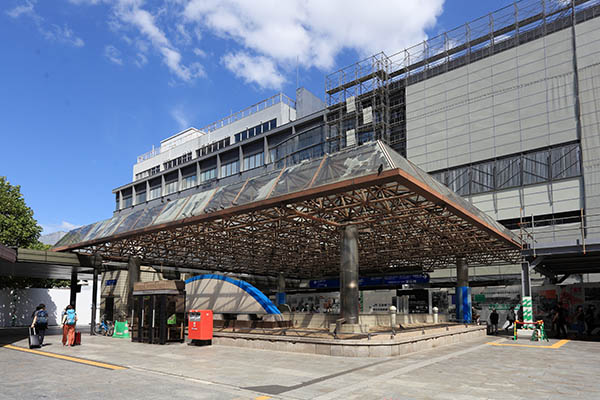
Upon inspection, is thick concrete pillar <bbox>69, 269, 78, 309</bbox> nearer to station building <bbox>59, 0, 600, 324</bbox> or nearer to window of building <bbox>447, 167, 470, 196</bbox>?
station building <bbox>59, 0, 600, 324</bbox>

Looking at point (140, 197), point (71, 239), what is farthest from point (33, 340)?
point (140, 197)

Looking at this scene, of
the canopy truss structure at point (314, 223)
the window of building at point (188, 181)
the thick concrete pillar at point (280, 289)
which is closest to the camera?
the canopy truss structure at point (314, 223)

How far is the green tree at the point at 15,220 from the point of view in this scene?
38000 mm

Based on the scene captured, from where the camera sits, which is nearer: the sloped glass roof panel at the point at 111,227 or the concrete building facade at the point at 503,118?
the sloped glass roof panel at the point at 111,227

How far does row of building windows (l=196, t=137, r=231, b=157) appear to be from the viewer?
79.9m

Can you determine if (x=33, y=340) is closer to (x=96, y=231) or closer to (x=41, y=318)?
(x=41, y=318)

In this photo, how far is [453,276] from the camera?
48969 mm

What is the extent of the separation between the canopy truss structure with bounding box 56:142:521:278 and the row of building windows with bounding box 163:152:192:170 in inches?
1909

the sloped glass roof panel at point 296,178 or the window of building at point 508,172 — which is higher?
the window of building at point 508,172

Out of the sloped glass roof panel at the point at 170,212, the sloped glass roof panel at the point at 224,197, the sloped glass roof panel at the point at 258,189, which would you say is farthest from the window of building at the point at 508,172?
the sloped glass roof panel at the point at 170,212

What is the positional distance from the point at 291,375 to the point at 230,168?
65825 millimetres

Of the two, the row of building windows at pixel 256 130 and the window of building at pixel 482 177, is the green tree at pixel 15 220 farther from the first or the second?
the window of building at pixel 482 177

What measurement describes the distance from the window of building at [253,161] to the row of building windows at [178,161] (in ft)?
60.5

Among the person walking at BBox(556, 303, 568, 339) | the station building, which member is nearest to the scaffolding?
the station building
